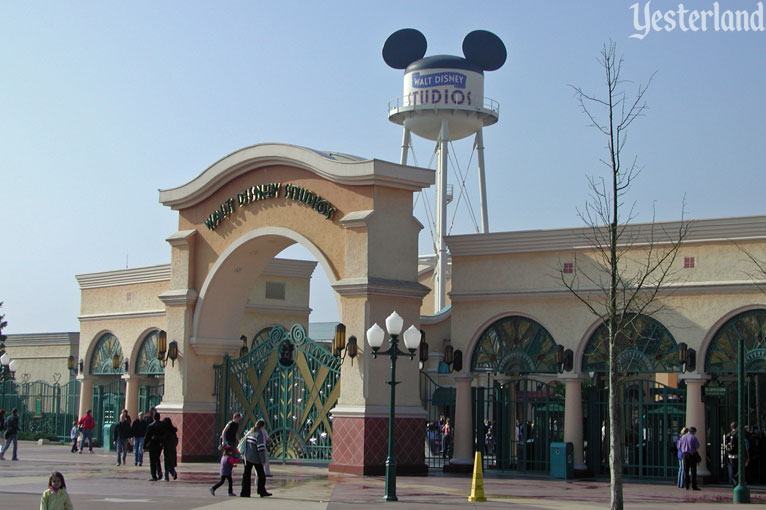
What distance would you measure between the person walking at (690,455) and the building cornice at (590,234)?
4522mm

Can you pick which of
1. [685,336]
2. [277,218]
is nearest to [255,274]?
[277,218]

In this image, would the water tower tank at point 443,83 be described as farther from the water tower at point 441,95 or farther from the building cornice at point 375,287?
the building cornice at point 375,287

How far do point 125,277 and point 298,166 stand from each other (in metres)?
13.7

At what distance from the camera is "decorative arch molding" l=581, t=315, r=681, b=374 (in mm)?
26484

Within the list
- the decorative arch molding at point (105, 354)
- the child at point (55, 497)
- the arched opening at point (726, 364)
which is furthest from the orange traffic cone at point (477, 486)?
the decorative arch molding at point (105, 354)

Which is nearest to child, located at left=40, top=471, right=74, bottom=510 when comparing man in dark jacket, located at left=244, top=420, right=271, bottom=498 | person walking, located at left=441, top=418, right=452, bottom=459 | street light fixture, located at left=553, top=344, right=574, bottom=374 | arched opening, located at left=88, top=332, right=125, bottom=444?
man in dark jacket, located at left=244, top=420, right=271, bottom=498

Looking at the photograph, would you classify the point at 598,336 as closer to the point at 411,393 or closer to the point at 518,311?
the point at 518,311

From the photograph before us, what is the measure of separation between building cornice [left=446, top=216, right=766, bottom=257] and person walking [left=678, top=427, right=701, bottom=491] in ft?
14.8

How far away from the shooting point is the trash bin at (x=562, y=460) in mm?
27141

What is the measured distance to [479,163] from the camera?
5384cm

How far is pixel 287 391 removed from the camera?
29.1m

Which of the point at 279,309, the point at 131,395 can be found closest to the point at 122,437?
the point at 131,395

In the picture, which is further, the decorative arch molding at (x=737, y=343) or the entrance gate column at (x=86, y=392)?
the entrance gate column at (x=86, y=392)

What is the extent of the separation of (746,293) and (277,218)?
11432mm
